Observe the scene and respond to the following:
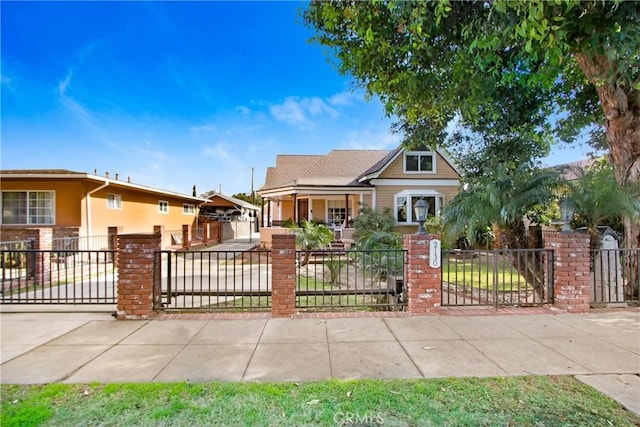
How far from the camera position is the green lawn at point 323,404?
8.07 ft

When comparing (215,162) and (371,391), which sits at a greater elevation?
(215,162)

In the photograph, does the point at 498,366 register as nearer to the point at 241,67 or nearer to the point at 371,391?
the point at 371,391

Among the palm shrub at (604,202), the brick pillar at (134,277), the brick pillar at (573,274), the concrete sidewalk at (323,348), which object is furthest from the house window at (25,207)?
the palm shrub at (604,202)

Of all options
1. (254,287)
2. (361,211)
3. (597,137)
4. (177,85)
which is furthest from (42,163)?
(597,137)

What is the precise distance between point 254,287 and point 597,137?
39.3ft

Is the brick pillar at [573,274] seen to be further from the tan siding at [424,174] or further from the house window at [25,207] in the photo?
the house window at [25,207]

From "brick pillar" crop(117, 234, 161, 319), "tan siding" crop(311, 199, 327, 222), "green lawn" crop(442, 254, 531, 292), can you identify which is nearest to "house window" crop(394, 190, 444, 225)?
"green lawn" crop(442, 254, 531, 292)

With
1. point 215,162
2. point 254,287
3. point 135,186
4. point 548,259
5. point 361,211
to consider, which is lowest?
point 254,287

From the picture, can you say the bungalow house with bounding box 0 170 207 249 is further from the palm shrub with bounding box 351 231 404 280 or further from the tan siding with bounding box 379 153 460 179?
the tan siding with bounding box 379 153 460 179

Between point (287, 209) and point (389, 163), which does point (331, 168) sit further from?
point (287, 209)

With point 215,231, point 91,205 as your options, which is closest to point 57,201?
point 91,205

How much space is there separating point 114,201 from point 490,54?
53.3 ft

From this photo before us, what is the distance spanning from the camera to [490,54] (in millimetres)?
5020

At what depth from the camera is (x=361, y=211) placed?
54.0 feet
